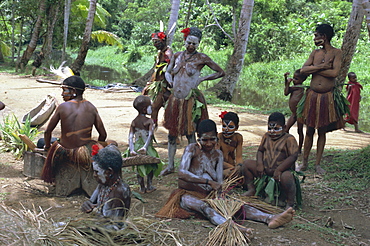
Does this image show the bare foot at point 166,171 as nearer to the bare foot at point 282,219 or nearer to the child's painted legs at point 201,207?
the child's painted legs at point 201,207

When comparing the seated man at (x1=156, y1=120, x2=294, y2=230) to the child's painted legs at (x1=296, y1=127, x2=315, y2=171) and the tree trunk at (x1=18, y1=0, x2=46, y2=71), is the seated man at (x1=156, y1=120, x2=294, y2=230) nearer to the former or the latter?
the child's painted legs at (x1=296, y1=127, x2=315, y2=171)

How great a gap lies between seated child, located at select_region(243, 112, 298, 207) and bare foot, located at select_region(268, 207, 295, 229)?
589mm

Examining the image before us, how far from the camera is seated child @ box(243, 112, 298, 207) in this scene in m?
4.21

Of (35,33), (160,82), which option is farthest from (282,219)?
(35,33)

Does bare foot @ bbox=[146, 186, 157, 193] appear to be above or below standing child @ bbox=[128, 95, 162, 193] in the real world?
below

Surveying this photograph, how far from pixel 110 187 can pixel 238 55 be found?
9.19 metres

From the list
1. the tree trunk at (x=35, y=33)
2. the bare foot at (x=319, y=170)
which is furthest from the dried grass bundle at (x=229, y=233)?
the tree trunk at (x=35, y=33)

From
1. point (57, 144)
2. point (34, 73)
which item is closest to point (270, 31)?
point (34, 73)

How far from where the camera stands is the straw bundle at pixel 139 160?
4.28m

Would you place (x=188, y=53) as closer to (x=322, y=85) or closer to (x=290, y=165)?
(x=322, y=85)

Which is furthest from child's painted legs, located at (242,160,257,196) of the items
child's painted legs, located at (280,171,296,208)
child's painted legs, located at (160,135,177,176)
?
child's painted legs, located at (160,135,177,176)

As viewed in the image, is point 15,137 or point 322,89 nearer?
point 322,89

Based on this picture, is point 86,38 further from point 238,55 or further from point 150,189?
point 150,189

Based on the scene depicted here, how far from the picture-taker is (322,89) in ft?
17.6
